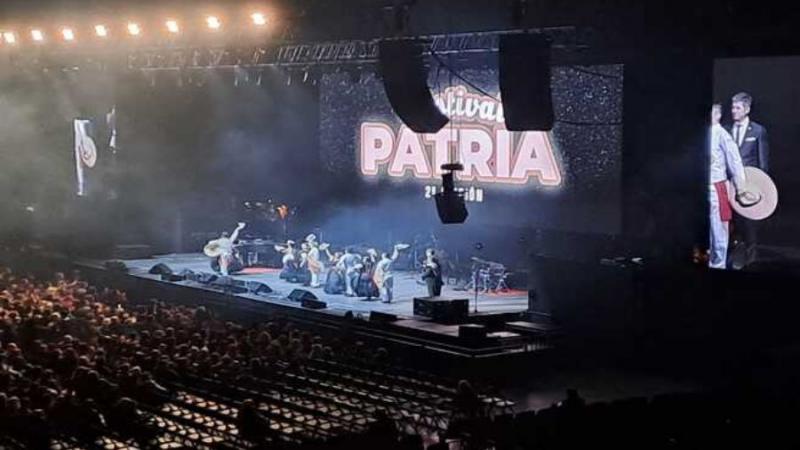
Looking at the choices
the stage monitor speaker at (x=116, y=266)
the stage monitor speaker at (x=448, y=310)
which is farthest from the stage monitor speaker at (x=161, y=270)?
the stage monitor speaker at (x=448, y=310)

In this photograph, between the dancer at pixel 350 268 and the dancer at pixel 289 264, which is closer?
the dancer at pixel 350 268

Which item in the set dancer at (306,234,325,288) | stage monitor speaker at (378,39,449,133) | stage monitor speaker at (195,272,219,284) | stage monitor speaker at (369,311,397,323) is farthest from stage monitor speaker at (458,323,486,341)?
stage monitor speaker at (195,272,219,284)

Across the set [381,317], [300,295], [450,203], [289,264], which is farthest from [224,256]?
[450,203]

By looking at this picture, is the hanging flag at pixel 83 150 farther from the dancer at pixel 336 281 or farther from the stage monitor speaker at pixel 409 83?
the stage monitor speaker at pixel 409 83

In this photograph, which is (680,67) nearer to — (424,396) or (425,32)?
(425,32)

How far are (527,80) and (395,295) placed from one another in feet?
18.4

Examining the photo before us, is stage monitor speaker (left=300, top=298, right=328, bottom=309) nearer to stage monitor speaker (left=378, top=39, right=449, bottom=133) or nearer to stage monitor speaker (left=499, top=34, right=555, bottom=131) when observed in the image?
stage monitor speaker (left=378, top=39, right=449, bottom=133)

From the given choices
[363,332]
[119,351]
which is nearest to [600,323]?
[363,332]

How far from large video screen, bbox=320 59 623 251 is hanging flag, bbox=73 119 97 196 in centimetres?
556

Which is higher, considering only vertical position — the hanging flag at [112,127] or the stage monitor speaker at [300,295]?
the hanging flag at [112,127]

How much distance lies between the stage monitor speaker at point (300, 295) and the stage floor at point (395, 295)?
29 cm

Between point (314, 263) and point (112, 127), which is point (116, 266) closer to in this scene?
point (314, 263)

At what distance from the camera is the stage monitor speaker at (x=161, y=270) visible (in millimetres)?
20831

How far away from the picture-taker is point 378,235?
23.0 metres
